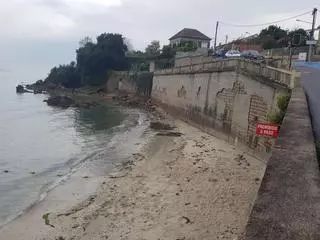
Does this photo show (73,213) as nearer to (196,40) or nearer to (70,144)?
(70,144)

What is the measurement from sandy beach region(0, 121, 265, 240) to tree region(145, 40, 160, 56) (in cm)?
6652

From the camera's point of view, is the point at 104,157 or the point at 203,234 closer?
the point at 203,234

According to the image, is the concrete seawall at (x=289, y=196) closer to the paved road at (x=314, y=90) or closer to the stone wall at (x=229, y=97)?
the paved road at (x=314, y=90)

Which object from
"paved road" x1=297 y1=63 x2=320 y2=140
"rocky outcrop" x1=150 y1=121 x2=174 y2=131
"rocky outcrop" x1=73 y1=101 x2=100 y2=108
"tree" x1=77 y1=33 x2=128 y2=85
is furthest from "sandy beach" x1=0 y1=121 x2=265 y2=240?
"tree" x1=77 y1=33 x2=128 y2=85

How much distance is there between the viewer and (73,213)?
15.7m

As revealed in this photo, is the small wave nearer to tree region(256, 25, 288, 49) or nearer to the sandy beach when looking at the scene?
the sandy beach

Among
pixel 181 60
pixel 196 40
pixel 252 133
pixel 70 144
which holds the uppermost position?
pixel 196 40

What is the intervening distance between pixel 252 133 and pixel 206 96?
1272 centimetres

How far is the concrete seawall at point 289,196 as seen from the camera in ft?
15.1

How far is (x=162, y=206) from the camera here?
15.5 m

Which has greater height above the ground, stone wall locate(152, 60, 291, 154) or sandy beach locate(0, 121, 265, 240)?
stone wall locate(152, 60, 291, 154)

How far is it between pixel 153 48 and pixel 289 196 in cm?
9162

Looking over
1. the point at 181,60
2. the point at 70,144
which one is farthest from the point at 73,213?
the point at 181,60

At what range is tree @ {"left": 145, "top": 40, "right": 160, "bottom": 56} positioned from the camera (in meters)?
88.3
